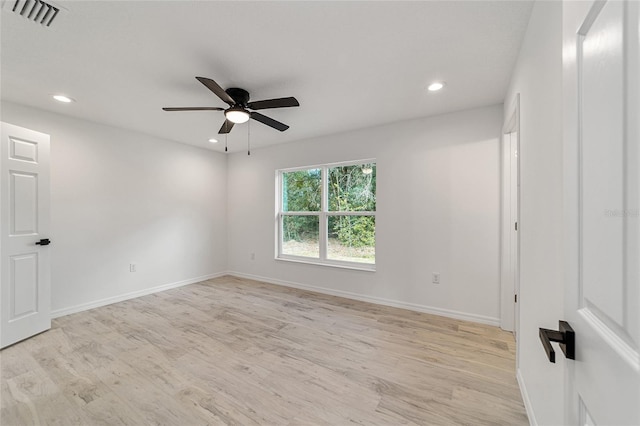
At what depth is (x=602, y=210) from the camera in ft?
1.73

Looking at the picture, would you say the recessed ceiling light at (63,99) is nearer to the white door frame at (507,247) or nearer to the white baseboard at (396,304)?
the white baseboard at (396,304)

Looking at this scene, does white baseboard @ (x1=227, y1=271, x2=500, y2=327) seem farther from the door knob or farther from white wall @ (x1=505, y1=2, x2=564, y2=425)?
the door knob

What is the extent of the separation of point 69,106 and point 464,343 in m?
4.92

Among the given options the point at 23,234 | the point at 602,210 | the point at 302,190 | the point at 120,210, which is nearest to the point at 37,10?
the point at 23,234

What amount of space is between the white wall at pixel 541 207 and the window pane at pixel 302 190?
2.89 meters

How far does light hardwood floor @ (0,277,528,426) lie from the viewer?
5.35 feet

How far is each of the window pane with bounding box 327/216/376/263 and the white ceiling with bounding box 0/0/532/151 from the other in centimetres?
158

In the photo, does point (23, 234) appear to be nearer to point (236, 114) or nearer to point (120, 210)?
point (120, 210)

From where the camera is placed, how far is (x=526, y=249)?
164 cm

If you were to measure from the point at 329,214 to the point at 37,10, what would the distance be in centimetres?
340

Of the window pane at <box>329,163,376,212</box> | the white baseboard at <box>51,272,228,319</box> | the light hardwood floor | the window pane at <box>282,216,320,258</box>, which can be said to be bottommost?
the light hardwood floor

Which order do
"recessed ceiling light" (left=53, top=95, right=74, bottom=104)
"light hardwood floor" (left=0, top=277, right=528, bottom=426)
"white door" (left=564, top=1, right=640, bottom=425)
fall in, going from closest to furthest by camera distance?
"white door" (left=564, top=1, right=640, bottom=425), "light hardwood floor" (left=0, top=277, right=528, bottom=426), "recessed ceiling light" (left=53, top=95, right=74, bottom=104)

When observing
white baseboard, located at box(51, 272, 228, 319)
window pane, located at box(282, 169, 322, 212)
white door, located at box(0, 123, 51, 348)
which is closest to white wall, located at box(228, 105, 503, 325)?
window pane, located at box(282, 169, 322, 212)

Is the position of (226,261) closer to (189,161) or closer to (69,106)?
(189,161)
